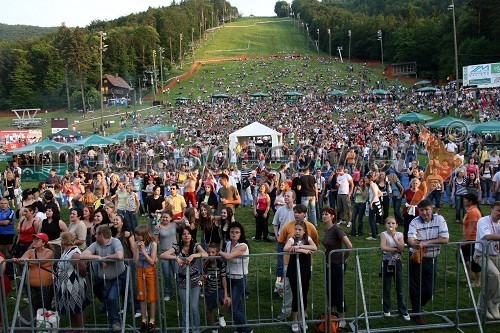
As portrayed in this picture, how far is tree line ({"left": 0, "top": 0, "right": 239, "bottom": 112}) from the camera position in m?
72.8

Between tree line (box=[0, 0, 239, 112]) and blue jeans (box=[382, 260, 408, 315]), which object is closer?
blue jeans (box=[382, 260, 408, 315])

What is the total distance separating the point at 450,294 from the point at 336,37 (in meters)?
106

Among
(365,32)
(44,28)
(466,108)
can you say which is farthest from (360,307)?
(44,28)

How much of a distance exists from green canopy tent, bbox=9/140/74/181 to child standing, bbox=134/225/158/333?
67.1 feet

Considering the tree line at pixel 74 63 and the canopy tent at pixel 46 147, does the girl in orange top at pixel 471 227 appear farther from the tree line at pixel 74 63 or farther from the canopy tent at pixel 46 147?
the tree line at pixel 74 63

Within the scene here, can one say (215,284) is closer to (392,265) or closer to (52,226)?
(392,265)

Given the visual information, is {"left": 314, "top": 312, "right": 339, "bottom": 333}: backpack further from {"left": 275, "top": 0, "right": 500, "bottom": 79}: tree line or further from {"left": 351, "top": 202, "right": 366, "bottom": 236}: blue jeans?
{"left": 275, "top": 0, "right": 500, "bottom": 79}: tree line

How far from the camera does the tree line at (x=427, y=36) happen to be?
6669 centimetres

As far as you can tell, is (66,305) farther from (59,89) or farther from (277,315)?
(59,89)

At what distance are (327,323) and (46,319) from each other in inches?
123

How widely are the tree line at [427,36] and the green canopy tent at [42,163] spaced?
139 ft

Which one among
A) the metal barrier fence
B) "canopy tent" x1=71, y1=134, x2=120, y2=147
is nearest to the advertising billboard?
"canopy tent" x1=71, y1=134, x2=120, y2=147

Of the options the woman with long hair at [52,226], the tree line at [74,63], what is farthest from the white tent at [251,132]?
the tree line at [74,63]

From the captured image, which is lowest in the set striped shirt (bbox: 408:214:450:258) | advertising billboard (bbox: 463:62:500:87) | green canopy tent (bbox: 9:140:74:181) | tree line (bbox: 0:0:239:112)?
green canopy tent (bbox: 9:140:74:181)
